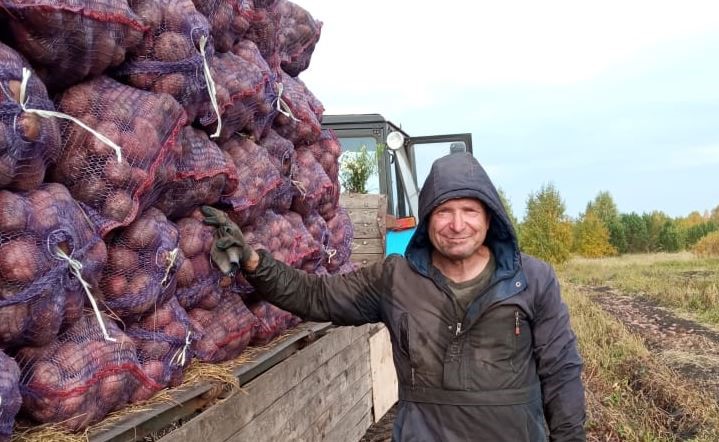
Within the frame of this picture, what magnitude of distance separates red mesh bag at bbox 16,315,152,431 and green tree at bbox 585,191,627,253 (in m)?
42.3

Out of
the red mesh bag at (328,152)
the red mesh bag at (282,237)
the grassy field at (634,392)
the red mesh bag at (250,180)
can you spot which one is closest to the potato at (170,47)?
the red mesh bag at (250,180)

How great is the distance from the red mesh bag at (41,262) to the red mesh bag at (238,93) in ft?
3.01

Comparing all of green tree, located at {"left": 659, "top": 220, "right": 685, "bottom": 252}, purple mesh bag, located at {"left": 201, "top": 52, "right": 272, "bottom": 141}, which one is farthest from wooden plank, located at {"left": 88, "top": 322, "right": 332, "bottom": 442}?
green tree, located at {"left": 659, "top": 220, "right": 685, "bottom": 252}

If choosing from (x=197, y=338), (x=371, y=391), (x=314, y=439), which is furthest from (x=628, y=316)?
(x=197, y=338)

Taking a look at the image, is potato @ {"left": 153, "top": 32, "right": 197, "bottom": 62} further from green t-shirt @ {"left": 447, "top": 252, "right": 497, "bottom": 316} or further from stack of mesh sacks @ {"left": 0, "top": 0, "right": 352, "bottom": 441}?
green t-shirt @ {"left": 447, "top": 252, "right": 497, "bottom": 316}

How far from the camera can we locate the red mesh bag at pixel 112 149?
6.47ft

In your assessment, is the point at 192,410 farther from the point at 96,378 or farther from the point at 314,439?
the point at 314,439

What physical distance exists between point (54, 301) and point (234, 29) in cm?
158

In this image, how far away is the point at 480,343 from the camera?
247 centimetres

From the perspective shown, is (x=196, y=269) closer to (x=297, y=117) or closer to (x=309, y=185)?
(x=309, y=185)

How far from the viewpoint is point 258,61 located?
3.04 m

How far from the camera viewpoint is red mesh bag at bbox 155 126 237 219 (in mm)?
2416

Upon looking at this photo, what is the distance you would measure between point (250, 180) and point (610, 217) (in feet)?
146

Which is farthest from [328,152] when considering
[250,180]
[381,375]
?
[381,375]
